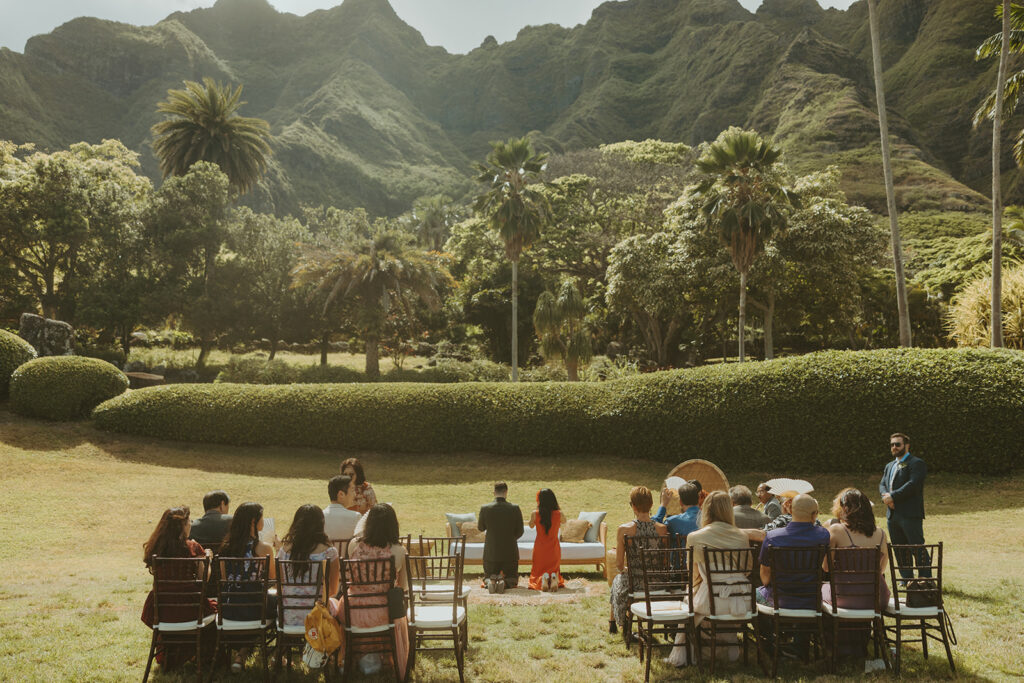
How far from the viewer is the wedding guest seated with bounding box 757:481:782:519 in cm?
786

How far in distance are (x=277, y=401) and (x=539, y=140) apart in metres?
118

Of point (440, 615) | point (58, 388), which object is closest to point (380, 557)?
point (440, 615)

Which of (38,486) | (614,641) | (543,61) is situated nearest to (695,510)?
(614,641)

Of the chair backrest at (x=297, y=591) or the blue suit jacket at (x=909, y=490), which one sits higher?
the blue suit jacket at (x=909, y=490)

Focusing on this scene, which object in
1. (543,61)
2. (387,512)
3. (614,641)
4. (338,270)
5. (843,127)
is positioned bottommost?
(614,641)

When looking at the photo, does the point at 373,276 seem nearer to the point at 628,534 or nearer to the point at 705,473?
the point at 705,473

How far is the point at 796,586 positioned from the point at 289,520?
458 inches

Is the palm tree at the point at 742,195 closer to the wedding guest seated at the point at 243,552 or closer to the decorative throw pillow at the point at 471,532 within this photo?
the decorative throw pillow at the point at 471,532

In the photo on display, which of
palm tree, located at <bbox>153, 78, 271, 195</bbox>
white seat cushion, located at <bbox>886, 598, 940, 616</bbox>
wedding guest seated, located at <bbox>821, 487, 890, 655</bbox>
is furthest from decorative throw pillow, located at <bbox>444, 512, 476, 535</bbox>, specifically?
palm tree, located at <bbox>153, 78, 271, 195</bbox>

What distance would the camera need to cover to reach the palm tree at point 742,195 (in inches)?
892

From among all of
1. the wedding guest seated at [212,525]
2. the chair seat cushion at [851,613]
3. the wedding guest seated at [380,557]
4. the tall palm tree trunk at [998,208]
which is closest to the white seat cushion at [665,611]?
the chair seat cushion at [851,613]

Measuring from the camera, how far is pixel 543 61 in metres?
194

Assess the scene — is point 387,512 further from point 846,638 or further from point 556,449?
point 556,449

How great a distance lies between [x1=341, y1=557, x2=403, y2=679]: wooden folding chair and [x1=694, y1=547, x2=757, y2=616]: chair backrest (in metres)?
2.68
